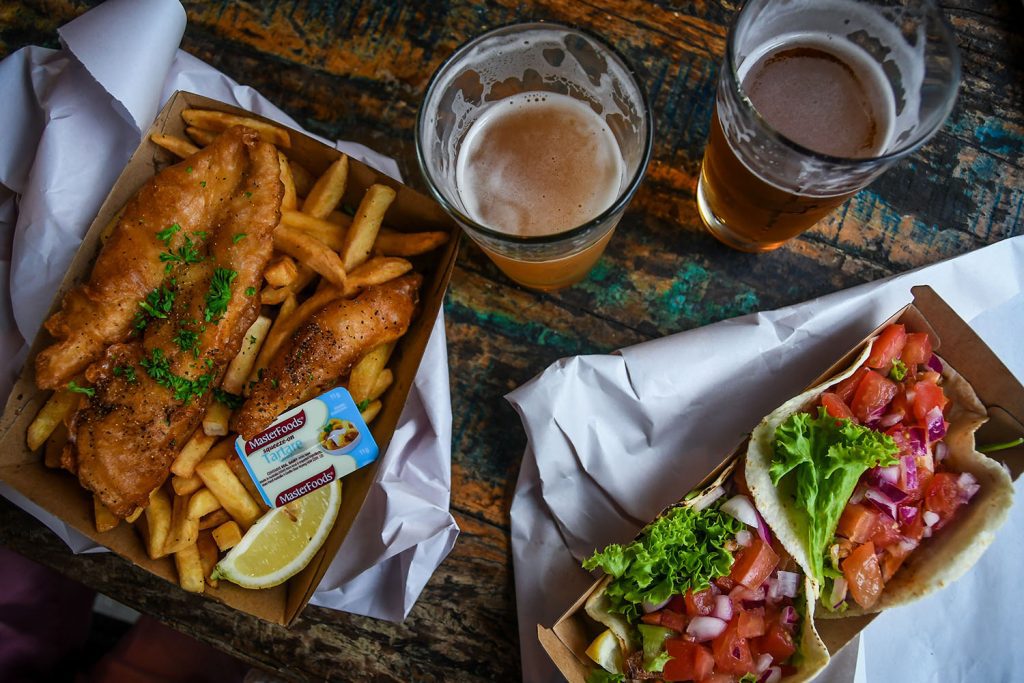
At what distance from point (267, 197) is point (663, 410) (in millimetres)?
1291

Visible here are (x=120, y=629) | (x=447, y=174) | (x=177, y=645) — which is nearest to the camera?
(x=447, y=174)

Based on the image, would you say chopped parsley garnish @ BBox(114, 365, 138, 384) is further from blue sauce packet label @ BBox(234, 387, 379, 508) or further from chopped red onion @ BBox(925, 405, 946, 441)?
chopped red onion @ BBox(925, 405, 946, 441)

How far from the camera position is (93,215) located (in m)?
2.37

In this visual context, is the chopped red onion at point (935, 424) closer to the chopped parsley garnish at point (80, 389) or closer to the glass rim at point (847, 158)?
the glass rim at point (847, 158)

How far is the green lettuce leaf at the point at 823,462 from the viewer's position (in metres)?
1.95

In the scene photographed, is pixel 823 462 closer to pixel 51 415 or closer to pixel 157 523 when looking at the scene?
pixel 157 523

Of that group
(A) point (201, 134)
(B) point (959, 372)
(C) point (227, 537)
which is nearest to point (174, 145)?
(A) point (201, 134)

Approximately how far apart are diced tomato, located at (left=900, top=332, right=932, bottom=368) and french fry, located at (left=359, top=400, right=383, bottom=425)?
1.50m

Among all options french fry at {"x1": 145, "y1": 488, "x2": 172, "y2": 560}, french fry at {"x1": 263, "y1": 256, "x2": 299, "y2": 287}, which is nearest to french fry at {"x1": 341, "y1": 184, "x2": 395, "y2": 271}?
french fry at {"x1": 263, "y1": 256, "x2": 299, "y2": 287}

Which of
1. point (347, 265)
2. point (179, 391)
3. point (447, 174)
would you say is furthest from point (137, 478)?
point (447, 174)

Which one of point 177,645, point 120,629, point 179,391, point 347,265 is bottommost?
point 120,629

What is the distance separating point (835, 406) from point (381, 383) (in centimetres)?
127

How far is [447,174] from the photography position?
2.11 metres

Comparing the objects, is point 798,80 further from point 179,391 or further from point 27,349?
point 27,349
